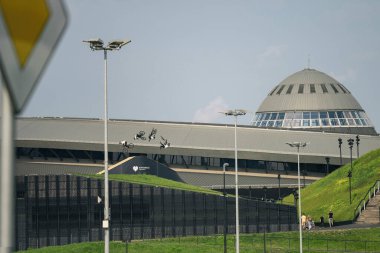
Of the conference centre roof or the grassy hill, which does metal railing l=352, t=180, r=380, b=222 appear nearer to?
the grassy hill

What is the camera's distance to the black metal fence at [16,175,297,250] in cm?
10125

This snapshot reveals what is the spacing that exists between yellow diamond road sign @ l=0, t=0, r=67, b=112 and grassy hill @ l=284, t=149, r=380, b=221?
112 metres

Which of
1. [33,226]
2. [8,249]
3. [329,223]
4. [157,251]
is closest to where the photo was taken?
[8,249]

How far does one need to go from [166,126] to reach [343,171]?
194 feet

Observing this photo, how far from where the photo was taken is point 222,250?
90.2 metres

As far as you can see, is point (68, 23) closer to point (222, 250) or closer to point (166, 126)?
point (222, 250)

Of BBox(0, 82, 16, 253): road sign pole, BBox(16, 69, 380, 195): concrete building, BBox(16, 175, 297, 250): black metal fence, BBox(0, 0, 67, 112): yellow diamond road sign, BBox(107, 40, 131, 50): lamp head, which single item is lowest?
BBox(0, 82, 16, 253): road sign pole

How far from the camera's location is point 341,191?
5182 inches

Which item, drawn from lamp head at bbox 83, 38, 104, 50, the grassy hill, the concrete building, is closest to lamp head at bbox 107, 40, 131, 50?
lamp head at bbox 83, 38, 104, 50

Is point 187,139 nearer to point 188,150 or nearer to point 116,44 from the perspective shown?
point 188,150

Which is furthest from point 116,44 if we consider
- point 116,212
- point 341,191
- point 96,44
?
point 341,191

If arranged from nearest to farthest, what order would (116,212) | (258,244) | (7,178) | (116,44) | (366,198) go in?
1. (7,178)
2. (116,44)
3. (258,244)
4. (116,212)
5. (366,198)

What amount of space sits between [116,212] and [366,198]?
30.4 m

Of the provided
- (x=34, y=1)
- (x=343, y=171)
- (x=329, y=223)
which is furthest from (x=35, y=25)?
(x=343, y=171)
